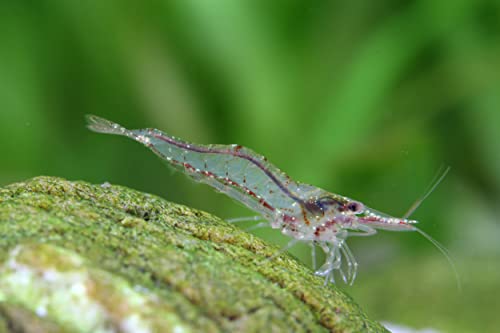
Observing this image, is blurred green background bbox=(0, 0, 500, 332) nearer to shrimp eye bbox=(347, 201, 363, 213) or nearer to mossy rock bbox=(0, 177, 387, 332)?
shrimp eye bbox=(347, 201, 363, 213)

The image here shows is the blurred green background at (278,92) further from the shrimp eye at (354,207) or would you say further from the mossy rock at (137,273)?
the mossy rock at (137,273)

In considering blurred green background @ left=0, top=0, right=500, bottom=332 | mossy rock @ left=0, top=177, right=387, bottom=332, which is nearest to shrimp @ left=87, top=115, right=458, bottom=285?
mossy rock @ left=0, top=177, right=387, bottom=332

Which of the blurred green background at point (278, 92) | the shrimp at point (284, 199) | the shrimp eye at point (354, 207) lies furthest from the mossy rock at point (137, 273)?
the blurred green background at point (278, 92)

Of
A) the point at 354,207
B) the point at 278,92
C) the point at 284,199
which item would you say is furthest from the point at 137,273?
the point at 278,92

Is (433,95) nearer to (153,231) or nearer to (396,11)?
(396,11)

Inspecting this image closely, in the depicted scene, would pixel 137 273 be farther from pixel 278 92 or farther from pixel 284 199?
pixel 278 92

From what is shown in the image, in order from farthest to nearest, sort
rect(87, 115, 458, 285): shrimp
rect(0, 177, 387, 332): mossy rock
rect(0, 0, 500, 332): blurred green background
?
rect(0, 0, 500, 332): blurred green background < rect(87, 115, 458, 285): shrimp < rect(0, 177, 387, 332): mossy rock
